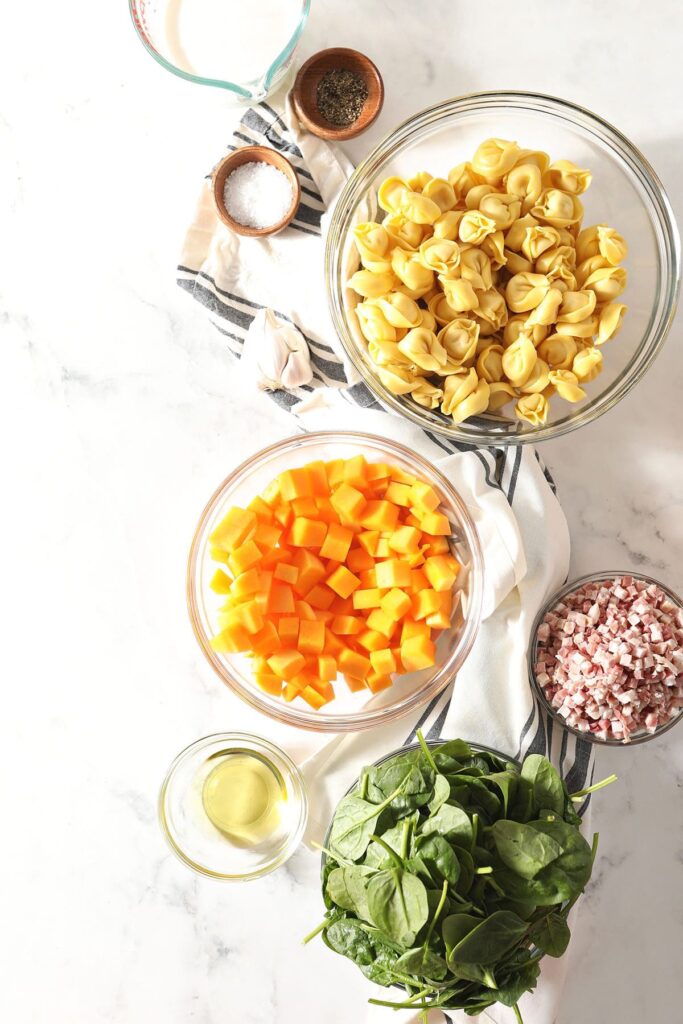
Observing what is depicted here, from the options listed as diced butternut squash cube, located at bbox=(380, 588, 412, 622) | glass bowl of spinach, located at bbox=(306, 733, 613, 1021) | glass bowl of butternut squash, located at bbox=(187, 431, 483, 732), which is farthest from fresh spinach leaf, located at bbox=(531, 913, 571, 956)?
diced butternut squash cube, located at bbox=(380, 588, 412, 622)

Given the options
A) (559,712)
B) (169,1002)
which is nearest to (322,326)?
(559,712)

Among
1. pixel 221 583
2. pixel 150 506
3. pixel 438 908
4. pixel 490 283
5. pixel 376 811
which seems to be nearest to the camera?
pixel 438 908

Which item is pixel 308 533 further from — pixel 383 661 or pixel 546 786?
pixel 546 786

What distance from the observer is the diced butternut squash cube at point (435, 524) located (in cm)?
149

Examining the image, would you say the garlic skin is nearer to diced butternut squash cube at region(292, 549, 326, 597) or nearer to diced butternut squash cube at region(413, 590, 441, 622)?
diced butternut squash cube at region(292, 549, 326, 597)

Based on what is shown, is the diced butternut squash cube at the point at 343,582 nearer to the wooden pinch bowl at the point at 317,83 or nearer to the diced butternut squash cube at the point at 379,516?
the diced butternut squash cube at the point at 379,516

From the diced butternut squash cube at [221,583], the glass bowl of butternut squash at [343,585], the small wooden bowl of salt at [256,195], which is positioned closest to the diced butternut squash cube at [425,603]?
the glass bowl of butternut squash at [343,585]

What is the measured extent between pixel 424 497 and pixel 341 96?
28.4 inches

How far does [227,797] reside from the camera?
5.23 feet

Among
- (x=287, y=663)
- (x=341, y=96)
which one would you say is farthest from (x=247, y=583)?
(x=341, y=96)

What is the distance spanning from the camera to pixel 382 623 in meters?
1.49

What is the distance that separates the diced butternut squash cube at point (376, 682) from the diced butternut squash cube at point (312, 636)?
0.33 ft

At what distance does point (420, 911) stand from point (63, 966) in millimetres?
895

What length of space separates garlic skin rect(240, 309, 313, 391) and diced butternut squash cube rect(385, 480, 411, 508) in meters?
0.25
